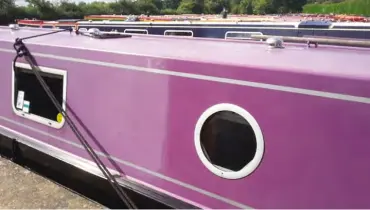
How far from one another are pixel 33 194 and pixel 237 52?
200 cm

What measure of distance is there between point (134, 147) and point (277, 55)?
Result: 3.93 ft

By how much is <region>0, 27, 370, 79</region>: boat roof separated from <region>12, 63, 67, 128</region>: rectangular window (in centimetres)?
27

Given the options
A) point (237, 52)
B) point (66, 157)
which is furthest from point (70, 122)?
point (237, 52)

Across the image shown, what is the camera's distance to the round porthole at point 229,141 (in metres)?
2.38

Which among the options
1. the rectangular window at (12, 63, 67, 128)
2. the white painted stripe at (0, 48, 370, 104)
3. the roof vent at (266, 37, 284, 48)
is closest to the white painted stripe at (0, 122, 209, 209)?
the rectangular window at (12, 63, 67, 128)

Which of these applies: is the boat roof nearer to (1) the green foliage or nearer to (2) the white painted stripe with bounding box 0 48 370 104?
(2) the white painted stripe with bounding box 0 48 370 104

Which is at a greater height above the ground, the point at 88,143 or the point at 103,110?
the point at 103,110

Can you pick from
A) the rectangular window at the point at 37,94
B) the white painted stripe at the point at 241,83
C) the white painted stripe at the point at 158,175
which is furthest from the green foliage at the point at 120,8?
the white painted stripe at the point at 241,83

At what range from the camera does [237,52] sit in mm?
2891

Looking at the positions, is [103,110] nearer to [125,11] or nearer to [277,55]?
[277,55]

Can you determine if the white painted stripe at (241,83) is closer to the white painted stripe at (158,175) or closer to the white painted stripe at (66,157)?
the white painted stripe at (158,175)

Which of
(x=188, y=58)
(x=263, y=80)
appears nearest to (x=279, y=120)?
(x=263, y=80)

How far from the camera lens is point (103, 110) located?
3.24m

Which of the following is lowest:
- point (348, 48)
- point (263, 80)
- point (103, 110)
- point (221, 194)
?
point (221, 194)
